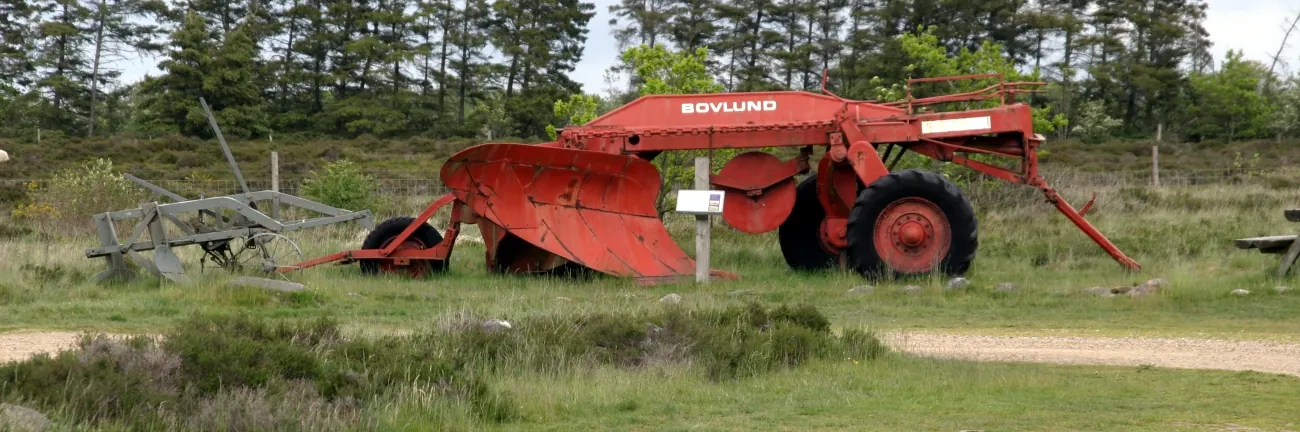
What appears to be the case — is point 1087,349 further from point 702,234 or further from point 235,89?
point 235,89

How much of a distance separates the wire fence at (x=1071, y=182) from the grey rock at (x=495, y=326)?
77.5ft

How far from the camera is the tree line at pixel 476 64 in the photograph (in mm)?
61500

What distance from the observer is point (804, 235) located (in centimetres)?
1950

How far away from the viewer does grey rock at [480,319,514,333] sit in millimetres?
10357

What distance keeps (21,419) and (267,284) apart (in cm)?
792

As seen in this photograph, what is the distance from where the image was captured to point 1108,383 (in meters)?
9.09

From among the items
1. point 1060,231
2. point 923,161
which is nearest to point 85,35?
point 923,161

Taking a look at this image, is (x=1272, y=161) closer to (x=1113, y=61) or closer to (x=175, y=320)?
(x=1113, y=61)

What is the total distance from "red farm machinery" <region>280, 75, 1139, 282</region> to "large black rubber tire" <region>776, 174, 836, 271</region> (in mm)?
210

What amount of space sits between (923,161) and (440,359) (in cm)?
2057

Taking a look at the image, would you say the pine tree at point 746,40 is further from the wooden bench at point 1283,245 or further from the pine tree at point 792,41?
the wooden bench at point 1283,245

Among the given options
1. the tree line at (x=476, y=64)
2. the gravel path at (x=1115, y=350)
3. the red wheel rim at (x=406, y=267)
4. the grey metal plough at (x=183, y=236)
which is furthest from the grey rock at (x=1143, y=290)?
the tree line at (x=476, y=64)

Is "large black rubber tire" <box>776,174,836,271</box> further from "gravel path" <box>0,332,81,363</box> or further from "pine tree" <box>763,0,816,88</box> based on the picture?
"pine tree" <box>763,0,816,88</box>

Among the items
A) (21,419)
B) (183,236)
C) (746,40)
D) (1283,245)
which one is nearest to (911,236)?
(1283,245)
